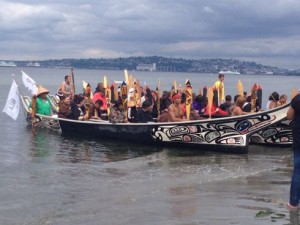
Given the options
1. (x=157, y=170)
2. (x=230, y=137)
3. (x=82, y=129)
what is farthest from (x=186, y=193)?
(x=82, y=129)

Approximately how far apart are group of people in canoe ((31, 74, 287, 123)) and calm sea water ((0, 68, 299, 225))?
1048 mm

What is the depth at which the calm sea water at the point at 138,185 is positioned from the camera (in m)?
8.35

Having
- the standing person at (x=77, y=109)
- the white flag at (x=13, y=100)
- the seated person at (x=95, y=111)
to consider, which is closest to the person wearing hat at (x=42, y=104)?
the white flag at (x=13, y=100)

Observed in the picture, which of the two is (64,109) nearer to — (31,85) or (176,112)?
(31,85)

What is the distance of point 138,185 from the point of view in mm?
10984

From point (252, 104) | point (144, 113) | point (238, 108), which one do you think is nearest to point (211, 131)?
point (238, 108)

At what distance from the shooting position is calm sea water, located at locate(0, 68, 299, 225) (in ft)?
27.4

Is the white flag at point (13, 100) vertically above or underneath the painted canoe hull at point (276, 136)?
above

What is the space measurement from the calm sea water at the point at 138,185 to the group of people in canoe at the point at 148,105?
41.3 inches

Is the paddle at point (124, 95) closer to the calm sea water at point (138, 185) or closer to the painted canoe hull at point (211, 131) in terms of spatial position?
the painted canoe hull at point (211, 131)

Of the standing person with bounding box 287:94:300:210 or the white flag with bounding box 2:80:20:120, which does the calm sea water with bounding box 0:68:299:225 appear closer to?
the standing person with bounding box 287:94:300:210

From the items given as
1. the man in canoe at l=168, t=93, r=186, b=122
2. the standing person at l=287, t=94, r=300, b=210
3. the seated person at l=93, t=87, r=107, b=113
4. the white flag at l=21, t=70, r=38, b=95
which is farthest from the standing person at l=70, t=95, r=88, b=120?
the standing person at l=287, t=94, r=300, b=210

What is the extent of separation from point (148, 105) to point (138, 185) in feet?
19.4

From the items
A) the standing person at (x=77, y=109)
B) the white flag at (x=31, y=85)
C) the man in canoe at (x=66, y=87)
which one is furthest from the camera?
the white flag at (x=31, y=85)
